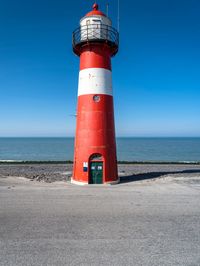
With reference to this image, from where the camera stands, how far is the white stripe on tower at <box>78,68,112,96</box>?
49.1 ft

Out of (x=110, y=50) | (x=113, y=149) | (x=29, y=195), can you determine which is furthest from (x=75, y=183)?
(x=110, y=50)

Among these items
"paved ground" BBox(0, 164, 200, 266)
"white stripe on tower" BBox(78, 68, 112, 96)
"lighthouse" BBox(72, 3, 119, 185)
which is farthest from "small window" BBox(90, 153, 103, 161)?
"white stripe on tower" BBox(78, 68, 112, 96)

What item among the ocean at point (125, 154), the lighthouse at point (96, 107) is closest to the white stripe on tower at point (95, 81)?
the lighthouse at point (96, 107)

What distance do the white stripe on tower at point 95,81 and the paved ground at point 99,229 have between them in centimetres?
727

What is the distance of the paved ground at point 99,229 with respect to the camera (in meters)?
5.58

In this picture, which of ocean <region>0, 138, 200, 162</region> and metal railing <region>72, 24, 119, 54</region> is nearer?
metal railing <region>72, 24, 119, 54</region>

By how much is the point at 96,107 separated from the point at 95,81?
70.2 inches

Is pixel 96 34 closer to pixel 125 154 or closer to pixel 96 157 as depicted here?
pixel 96 157

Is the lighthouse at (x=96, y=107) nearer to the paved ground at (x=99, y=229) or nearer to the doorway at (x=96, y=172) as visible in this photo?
the doorway at (x=96, y=172)

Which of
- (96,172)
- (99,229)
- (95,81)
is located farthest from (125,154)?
(99,229)

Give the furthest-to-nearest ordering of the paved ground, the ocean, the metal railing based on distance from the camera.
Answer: the ocean
the metal railing
the paved ground

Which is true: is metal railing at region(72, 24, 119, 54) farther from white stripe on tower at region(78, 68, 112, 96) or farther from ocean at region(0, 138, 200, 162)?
ocean at region(0, 138, 200, 162)

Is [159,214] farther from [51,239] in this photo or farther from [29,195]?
[29,195]

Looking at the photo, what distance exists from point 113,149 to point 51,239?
9.51m
